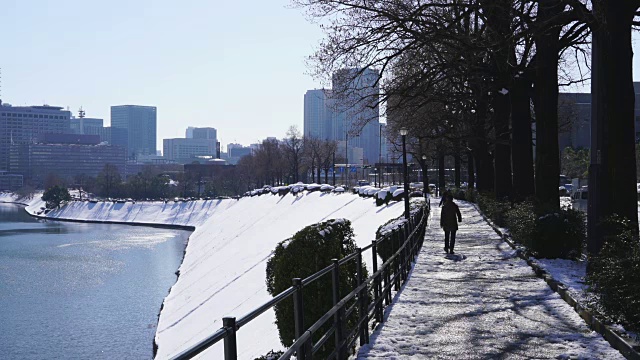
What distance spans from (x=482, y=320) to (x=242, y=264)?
106 feet

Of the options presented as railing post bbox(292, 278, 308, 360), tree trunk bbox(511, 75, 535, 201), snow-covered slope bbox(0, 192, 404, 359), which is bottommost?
snow-covered slope bbox(0, 192, 404, 359)

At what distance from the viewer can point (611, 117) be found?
14266 millimetres

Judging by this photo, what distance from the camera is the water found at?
2884cm

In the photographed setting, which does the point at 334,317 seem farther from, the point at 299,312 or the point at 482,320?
the point at 482,320

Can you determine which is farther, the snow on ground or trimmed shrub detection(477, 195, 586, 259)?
the snow on ground

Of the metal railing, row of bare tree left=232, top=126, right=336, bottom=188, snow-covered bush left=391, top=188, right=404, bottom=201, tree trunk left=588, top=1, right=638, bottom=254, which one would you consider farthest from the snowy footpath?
row of bare tree left=232, top=126, right=336, bottom=188

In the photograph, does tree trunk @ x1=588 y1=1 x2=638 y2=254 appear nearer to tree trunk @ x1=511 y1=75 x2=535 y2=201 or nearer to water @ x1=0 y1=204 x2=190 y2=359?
tree trunk @ x1=511 y1=75 x2=535 y2=201

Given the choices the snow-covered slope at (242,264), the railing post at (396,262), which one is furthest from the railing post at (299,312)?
the snow-covered slope at (242,264)

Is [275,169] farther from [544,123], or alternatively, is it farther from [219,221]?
[544,123]

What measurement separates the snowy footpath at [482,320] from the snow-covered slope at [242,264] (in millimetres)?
4814

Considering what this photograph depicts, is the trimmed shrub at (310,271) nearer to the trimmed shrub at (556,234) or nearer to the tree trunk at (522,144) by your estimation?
the trimmed shrub at (556,234)

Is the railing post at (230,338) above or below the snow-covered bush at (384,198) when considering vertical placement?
above

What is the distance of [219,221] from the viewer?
91.0 metres

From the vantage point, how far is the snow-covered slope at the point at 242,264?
85.1ft
